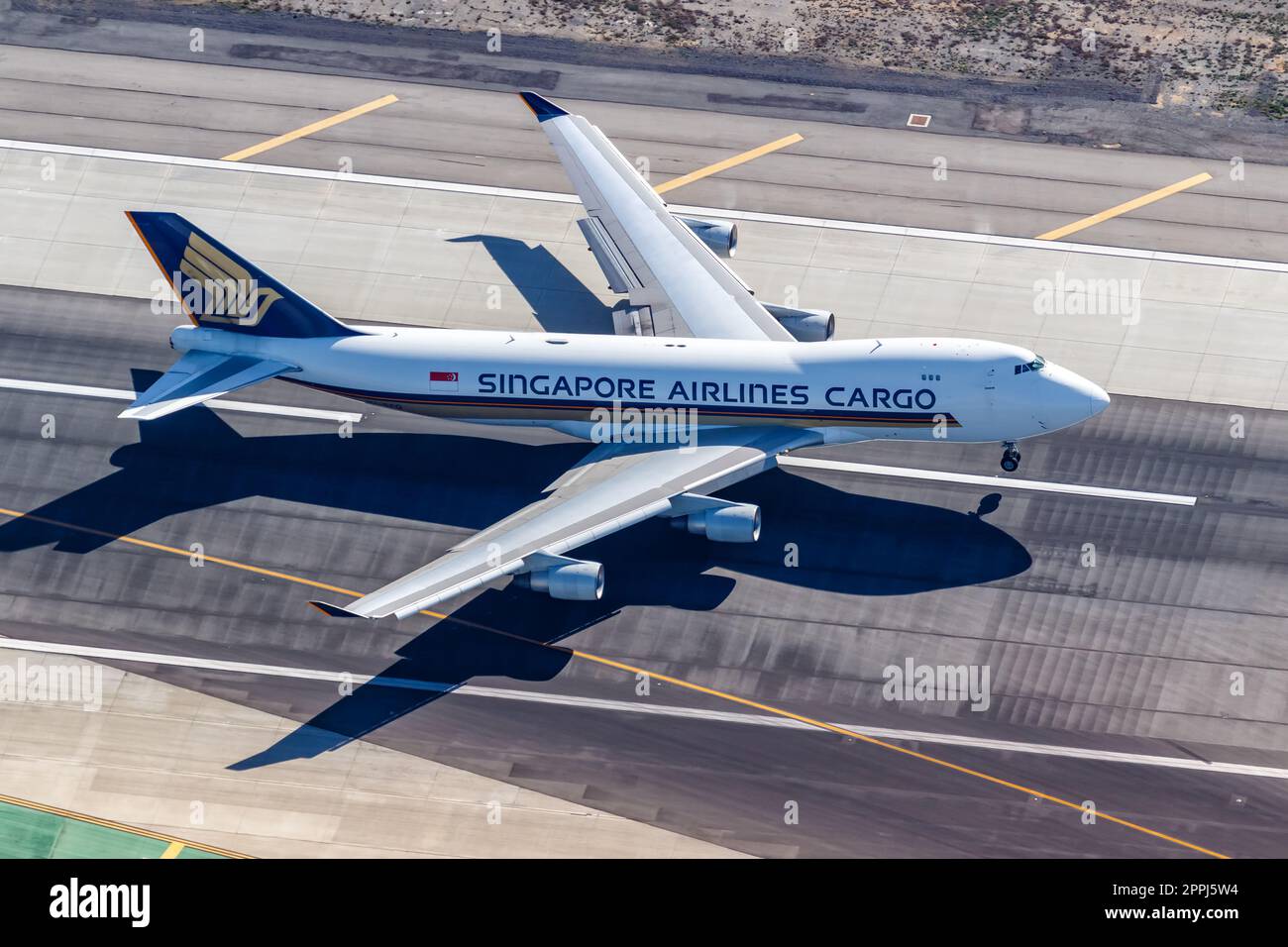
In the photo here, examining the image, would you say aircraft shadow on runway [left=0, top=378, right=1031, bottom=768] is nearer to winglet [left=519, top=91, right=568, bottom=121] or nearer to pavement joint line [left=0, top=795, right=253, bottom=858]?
pavement joint line [left=0, top=795, right=253, bottom=858]

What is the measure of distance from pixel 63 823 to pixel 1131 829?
35.8 meters

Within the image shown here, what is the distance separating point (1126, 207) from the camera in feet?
256

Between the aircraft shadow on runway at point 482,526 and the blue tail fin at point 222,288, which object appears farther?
the blue tail fin at point 222,288

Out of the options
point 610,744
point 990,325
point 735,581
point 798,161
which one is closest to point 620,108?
point 798,161

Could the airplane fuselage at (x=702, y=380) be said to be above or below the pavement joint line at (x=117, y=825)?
above

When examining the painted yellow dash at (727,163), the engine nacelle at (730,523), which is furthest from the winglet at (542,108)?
the engine nacelle at (730,523)

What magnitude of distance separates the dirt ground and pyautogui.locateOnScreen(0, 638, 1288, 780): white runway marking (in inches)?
1601

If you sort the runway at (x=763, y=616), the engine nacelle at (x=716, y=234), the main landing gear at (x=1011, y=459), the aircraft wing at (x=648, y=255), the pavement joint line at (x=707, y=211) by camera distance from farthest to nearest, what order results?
1. the pavement joint line at (x=707, y=211)
2. the engine nacelle at (x=716, y=234)
3. the aircraft wing at (x=648, y=255)
4. the main landing gear at (x=1011, y=459)
5. the runway at (x=763, y=616)

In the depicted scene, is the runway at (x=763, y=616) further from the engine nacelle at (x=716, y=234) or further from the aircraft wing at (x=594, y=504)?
the engine nacelle at (x=716, y=234)

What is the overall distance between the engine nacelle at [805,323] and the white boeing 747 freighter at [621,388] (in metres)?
1.61

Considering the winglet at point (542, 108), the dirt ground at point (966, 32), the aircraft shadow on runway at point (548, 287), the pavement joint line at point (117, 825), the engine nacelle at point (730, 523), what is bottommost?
the pavement joint line at point (117, 825)

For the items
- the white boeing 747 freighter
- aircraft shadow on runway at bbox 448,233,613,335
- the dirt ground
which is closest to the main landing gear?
the white boeing 747 freighter

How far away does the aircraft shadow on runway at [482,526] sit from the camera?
59438mm

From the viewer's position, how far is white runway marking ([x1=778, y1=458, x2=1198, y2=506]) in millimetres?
64312
